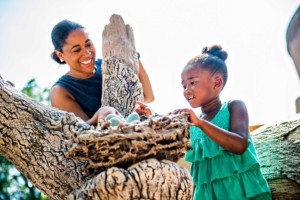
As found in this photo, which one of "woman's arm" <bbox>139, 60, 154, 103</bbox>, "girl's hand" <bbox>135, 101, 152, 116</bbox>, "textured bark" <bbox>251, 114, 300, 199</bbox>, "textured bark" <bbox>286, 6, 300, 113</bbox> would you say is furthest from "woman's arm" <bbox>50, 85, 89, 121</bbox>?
"textured bark" <bbox>286, 6, 300, 113</bbox>

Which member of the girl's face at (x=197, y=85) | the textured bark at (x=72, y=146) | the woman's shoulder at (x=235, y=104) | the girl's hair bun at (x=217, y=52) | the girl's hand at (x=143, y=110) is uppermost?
the girl's hair bun at (x=217, y=52)

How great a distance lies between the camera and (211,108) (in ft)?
8.93

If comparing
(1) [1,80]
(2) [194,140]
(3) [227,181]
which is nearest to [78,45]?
A: (1) [1,80]

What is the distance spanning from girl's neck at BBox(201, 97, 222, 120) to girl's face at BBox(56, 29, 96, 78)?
887 millimetres

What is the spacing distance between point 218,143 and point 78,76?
1.17 metres

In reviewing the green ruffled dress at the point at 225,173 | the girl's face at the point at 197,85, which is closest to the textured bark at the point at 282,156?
the green ruffled dress at the point at 225,173

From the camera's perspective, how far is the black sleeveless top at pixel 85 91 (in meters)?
2.69

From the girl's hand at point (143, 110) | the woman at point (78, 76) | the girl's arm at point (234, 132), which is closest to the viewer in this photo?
the girl's hand at point (143, 110)

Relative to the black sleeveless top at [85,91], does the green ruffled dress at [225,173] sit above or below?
below

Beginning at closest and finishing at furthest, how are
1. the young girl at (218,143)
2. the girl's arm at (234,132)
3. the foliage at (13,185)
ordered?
1. the girl's arm at (234,132)
2. the young girl at (218,143)
3. the foliage at (13,185)

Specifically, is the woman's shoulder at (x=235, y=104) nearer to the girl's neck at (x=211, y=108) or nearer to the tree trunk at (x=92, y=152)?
the girl's neck at (x=211, y=108)

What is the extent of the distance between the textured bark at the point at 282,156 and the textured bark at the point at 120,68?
3.48 feet

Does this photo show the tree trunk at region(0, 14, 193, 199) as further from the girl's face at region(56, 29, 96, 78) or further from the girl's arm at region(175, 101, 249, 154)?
the girl's face at region(56, 29, 96, 78)

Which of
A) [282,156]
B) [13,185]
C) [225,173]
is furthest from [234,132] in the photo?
[13,185]
